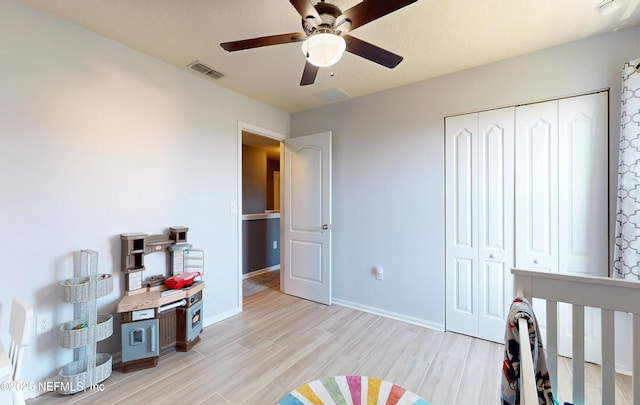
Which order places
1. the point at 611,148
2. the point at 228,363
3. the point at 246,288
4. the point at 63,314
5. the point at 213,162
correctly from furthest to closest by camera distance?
the point at 246,288 < the point at 213,162 < the point at 228,363 < the point at 611,148 < the point at 63,314

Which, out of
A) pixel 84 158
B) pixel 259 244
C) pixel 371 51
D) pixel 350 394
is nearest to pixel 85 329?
pixel 84 158

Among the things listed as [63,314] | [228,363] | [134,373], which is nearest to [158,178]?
[63,314]

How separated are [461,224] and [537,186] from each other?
670mm

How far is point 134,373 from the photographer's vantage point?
76.7 inches

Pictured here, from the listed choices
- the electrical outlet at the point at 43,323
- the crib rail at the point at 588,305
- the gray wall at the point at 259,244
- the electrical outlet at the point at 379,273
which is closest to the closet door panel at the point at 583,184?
the crib rail at the point at 588,305

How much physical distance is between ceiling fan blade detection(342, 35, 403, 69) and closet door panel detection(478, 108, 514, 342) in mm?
1390

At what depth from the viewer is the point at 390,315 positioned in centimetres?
296

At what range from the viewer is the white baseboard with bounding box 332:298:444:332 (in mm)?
2682

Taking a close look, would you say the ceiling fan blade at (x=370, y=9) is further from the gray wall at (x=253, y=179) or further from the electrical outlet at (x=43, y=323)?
the gray wall at (x=253, y=179)

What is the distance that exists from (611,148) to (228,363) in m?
3.35

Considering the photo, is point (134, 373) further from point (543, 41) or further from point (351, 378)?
point (543, 41)

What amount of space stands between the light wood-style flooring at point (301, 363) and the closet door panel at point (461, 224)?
231 millimetres

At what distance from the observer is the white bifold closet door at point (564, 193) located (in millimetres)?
2012

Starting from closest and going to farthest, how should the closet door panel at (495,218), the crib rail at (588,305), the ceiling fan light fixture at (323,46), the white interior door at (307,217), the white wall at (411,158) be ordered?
the crib rail at (588,305) → the ceiling fan light fixture at (323,46) → the white wall at (411,158) → the closet door panel at (495,218) → the white interior door at (307,217)
